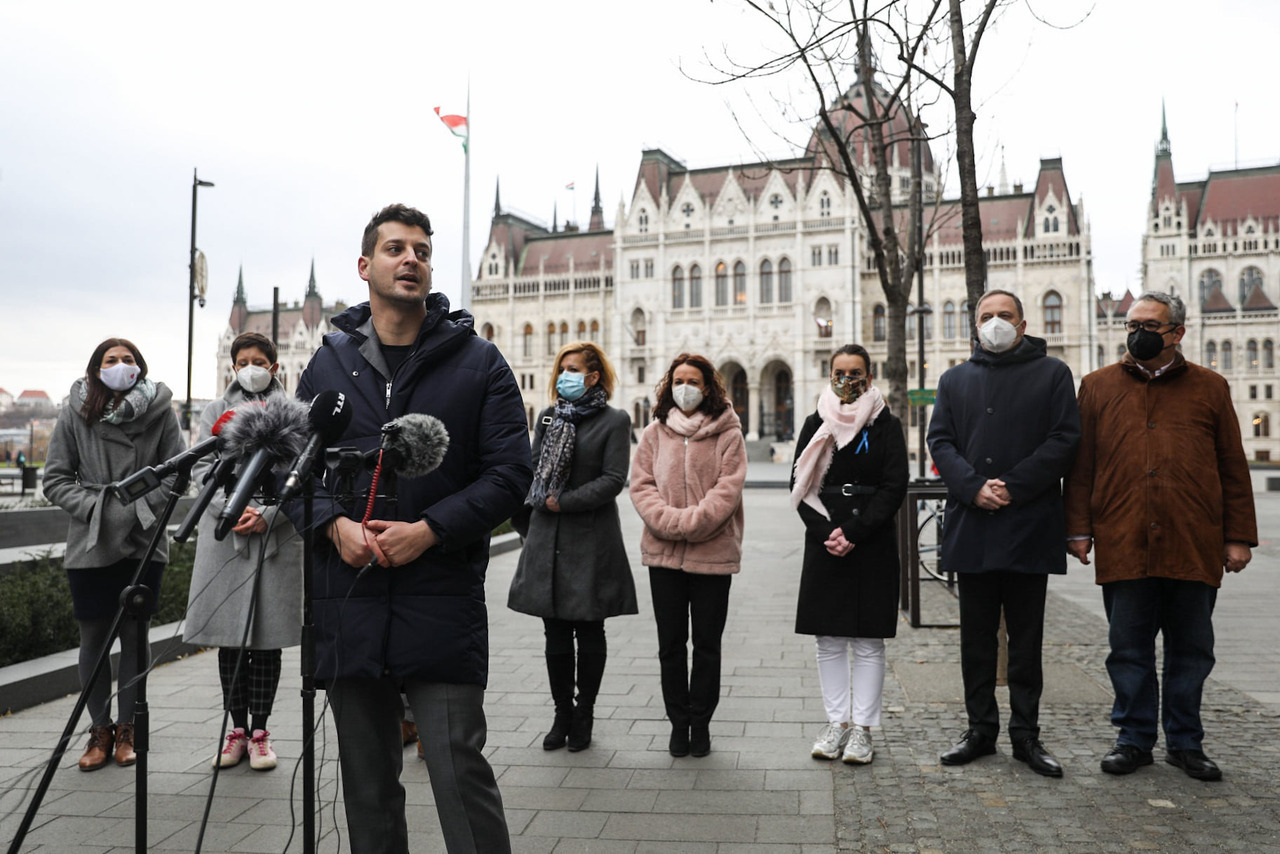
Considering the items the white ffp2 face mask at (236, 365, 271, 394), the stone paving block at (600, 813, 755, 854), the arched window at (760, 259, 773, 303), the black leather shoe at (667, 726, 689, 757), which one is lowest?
the stone paving block at (600, 813, 755, 854)

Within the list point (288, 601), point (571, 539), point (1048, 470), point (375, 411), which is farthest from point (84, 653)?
point (1048, 470)

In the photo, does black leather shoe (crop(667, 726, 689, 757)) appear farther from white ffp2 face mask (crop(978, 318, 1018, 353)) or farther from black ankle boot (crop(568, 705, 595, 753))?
white ffp2 face mask (crop(978, 318, 1018, 353))

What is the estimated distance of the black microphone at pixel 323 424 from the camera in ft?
8.01

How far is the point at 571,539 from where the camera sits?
16.9ft

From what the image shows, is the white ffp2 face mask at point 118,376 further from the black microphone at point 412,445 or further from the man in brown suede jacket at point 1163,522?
the man in brown suede jacket at point 1163,522

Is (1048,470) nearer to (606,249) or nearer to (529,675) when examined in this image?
(529,675)

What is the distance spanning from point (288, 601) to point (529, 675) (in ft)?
8.31

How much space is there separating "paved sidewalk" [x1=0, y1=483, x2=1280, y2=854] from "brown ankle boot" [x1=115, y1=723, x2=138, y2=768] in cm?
7

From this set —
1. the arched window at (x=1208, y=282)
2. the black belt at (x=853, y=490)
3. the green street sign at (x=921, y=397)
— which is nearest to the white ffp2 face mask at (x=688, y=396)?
the black belt at (x=853, y=490)

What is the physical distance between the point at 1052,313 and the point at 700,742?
2603 inches

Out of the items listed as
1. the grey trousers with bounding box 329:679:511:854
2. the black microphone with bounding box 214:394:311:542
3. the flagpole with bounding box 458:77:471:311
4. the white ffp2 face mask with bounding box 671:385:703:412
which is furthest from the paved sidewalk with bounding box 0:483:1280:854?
the flagpole with bounding box 458:77:471:311

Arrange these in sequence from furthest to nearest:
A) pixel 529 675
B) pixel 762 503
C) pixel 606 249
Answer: pixel 606 249 → pixel 762 503 → pixel 529 675

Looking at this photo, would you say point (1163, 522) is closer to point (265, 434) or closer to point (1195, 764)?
point (1195, 764)

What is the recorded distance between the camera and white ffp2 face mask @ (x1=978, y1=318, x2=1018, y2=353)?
15.9 ft
